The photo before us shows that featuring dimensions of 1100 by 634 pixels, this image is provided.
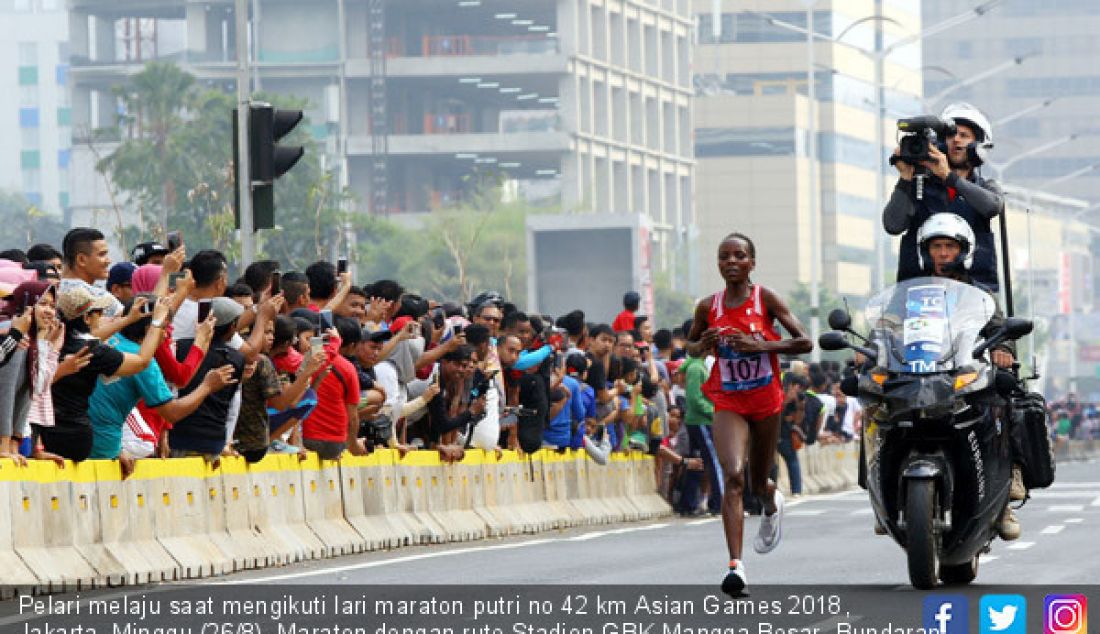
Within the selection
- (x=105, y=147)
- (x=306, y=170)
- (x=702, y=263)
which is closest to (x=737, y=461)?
(x=306, y=170)

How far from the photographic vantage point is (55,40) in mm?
198500

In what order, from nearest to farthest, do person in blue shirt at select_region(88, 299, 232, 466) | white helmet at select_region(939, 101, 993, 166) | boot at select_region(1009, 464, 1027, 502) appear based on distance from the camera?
boot at select_region(1009, 464, 1027, 502)
white helmet at select_region(939, 101, 993, 166)
person in blue shirt at select_region(88, 299, 232, 466)

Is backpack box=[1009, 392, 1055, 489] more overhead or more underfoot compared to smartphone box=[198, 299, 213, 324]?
more underfoot

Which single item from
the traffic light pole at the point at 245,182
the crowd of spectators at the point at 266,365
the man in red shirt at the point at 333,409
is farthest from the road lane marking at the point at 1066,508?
the man in red shirt at the point at 333,409

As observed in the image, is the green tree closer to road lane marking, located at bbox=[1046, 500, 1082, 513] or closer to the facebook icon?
road lane marking, located at bbox=[1046, 500, 1082, 513]

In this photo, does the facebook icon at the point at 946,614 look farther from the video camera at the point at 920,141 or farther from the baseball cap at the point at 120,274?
the baseball cap at the point at 120,274

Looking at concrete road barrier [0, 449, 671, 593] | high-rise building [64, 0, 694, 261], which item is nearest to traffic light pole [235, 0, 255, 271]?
concrete road barrier [0, 449, 671, 593]

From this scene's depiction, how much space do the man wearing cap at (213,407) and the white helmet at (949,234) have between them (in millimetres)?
4631

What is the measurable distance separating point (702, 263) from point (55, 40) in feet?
183

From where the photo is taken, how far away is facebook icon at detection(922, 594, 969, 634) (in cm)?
1201

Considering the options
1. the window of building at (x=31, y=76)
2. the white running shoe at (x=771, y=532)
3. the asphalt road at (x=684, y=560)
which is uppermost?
the window of building at (x=31, y=76)

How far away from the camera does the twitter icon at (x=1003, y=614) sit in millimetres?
11977

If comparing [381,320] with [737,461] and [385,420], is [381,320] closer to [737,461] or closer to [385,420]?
[385,420]

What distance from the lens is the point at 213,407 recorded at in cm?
1725
